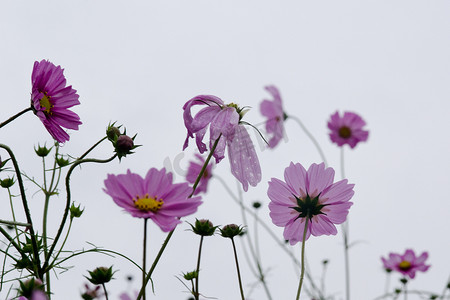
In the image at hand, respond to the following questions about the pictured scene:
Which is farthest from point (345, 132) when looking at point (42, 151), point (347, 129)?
point (42, 151)

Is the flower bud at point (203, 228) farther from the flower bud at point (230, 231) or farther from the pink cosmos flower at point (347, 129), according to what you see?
the pink cosmos flower at point (347, 129)

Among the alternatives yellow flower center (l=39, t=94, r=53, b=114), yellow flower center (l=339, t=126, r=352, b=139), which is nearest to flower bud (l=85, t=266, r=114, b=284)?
yellow flower center (l=39, t=94, r=53, b=114)

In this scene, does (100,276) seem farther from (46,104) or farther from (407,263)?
(407,263)

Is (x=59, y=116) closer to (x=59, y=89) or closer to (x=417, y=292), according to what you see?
(x=59, y=89)

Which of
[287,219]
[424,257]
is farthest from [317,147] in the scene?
[287,219]

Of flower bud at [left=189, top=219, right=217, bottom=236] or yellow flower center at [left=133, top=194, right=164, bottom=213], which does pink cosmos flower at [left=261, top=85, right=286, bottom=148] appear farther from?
yellow flower center at [left=133, top=194, right=164, bottom=213]

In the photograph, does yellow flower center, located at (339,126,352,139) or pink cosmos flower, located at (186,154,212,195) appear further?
yellow flower center, located at (339,126,352,139)
